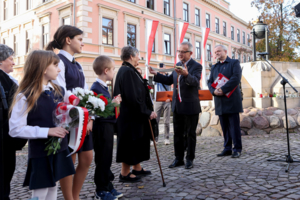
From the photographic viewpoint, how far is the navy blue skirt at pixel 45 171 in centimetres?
211

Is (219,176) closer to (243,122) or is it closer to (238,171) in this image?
(238,171)

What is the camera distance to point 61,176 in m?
2.23

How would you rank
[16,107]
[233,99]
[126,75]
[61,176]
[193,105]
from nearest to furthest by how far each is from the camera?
1. [16,107]
2. [61,176]
3. [126,75]
4. [193,105]
5. [233,99]

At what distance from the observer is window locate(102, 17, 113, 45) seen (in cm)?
2062

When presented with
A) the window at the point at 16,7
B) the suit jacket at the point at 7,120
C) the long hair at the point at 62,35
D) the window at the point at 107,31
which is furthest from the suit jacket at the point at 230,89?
the window at the point at 16,7

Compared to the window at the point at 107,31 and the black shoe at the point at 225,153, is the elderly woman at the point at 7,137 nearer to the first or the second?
the black shoe at the point at 225,153

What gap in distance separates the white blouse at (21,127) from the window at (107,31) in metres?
19.2

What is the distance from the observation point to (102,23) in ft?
67.3

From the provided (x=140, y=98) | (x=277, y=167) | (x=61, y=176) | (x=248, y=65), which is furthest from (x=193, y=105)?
(x=248, y=65)

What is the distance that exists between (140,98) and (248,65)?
6.32 m

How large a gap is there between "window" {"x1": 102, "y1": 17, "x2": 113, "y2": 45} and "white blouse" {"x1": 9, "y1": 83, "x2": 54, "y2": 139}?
19214 mm

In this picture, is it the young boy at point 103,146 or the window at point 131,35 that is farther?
the window at point 131,35

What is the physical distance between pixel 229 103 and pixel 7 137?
3860 millimetres

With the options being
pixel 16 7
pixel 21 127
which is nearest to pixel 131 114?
pixel 21 127
